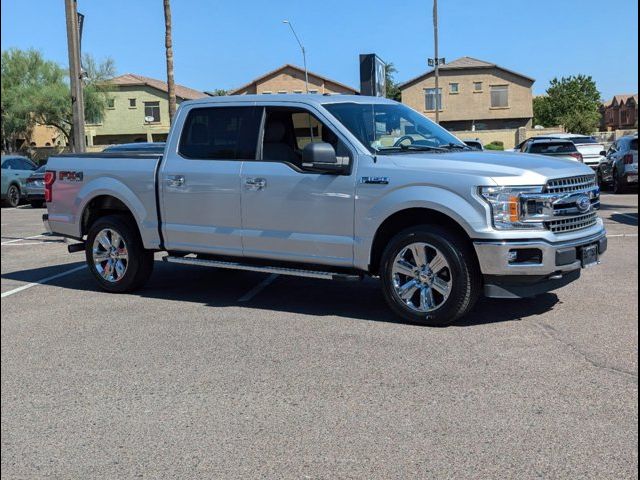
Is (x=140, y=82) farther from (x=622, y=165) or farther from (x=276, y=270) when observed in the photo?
(x=276, y=270)

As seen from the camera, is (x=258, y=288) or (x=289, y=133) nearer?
(x=289, y=133)

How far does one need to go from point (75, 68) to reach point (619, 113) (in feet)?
367

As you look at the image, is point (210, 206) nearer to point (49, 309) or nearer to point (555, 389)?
point (49, 309)

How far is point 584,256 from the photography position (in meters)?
6.06

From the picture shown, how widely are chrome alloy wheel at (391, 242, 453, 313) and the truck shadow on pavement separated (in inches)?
11.5

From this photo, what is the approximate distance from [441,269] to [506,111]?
194 ft

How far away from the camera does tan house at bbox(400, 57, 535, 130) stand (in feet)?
202

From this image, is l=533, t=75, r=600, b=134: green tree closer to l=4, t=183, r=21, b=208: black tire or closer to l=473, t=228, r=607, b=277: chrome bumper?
l=4, t=183, r=21, b=208: black tire

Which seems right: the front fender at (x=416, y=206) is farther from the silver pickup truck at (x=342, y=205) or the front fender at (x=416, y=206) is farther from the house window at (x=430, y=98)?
the house window at (x=430, y=98)

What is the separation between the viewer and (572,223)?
6059mm

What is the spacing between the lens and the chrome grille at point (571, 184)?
5.84 meters

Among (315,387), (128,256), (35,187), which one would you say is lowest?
(315,387)

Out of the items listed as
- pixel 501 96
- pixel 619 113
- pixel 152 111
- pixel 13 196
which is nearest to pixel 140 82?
pixel 152 111

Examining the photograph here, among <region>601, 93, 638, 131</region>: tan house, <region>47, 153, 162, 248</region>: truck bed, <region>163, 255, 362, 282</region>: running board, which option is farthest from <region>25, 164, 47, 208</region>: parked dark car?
<region>601, 93, 638, 131</region>: tan house
